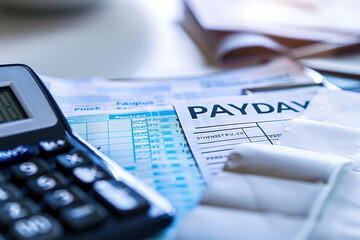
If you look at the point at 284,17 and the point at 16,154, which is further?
the point at 284,17

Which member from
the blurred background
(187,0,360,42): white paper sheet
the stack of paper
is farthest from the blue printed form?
(187,0,360,42): white paper sheet

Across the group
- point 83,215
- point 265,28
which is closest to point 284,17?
point 265,28

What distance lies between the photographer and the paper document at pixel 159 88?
1.32 feet

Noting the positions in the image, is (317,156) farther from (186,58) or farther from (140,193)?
(186,58)

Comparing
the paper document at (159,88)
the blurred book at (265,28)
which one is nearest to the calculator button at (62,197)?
the paper document at (159,88)

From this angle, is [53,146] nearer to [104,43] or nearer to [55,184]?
[55,184]

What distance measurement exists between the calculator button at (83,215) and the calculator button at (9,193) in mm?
32

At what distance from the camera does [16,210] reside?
0.23 m

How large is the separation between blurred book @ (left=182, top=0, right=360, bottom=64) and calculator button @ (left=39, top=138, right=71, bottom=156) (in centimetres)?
27

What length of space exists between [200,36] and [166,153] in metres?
0.28

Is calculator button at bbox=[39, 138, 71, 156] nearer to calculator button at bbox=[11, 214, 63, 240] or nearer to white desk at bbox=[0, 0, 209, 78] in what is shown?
calculator button at bbox=[11, 214, 63, 240]

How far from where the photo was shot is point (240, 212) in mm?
248

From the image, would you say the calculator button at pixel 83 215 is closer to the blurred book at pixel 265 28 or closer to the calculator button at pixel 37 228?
the calculator button at pixel 37 228

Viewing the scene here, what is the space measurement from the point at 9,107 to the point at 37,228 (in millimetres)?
118
